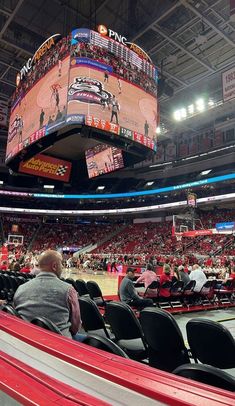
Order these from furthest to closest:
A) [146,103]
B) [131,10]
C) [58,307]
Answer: [131,10]
[146,103]
[58,307]

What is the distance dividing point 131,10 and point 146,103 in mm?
5336

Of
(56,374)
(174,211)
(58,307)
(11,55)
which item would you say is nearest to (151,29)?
(11,55)

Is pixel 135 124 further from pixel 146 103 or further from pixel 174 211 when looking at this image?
pixel 174 211

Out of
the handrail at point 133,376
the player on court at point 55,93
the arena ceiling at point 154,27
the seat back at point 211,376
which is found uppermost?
the arena ceiling at point 154,27

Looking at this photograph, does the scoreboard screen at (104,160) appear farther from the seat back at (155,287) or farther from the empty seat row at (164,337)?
the empty seat row at (164,337)

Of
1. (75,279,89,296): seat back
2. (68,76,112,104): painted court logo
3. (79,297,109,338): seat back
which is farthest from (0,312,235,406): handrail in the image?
(68,76,112,104): painted court logo

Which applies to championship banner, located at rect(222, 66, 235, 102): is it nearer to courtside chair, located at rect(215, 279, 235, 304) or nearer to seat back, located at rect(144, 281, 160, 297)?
courtside chair, located at rect(215, 279, 235, 304)

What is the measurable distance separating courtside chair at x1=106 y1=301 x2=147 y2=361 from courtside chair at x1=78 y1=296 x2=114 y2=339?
344 millimetres

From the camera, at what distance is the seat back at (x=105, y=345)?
1.80m

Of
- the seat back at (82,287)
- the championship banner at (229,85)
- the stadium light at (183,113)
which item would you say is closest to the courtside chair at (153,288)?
the seat back at (82,287)

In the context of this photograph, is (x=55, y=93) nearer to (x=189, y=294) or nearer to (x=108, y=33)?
(x=108, y=33)

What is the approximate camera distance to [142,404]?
1101 mm

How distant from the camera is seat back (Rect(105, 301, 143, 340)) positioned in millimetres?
3249

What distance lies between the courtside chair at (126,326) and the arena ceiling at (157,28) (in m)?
Answer: 10.8
